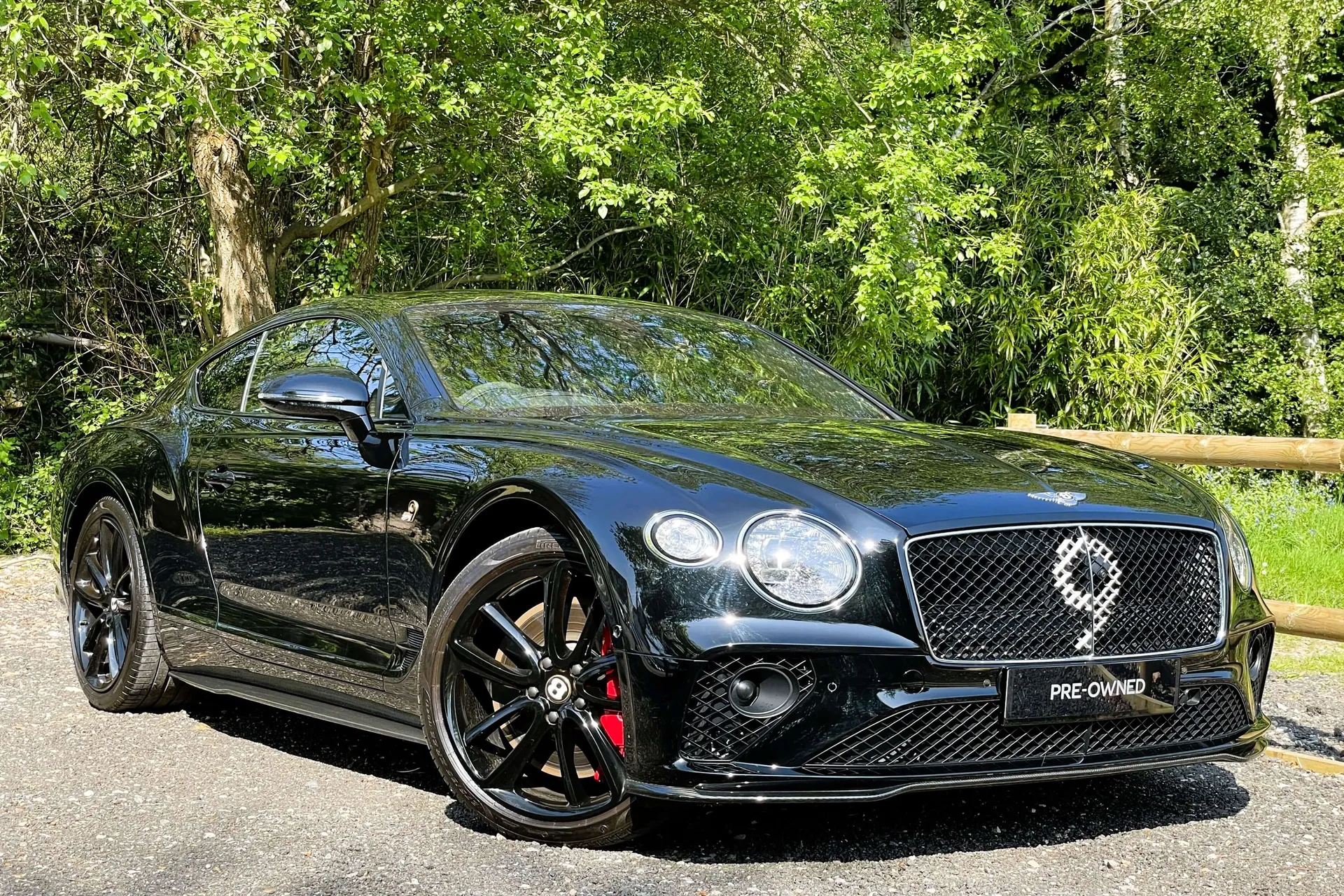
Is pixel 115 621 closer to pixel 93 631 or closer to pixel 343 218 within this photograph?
pixel 93 631

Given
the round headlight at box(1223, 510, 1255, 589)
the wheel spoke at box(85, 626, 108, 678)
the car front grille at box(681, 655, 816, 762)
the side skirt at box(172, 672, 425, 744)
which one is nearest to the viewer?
the car front grille at box(681, 655, 816, 762)

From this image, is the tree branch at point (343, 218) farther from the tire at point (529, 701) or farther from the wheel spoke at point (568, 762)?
the wheel spoke at point (568, 762)

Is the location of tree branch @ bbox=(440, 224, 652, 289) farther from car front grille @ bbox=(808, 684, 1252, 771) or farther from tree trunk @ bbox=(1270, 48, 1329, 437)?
tree trunk @ bbox=(1270, 48, 1329, 437)

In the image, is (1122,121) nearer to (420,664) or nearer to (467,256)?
(467,256)

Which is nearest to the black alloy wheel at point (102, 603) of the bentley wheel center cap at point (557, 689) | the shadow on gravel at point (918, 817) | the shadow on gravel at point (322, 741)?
the shadow on gravel at point (322, 741)

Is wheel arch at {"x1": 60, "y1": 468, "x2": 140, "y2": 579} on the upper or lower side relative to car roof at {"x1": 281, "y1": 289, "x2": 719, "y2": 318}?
lower

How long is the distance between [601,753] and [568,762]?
0.16m

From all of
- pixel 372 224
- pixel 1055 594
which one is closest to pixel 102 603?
pixel 1055 594

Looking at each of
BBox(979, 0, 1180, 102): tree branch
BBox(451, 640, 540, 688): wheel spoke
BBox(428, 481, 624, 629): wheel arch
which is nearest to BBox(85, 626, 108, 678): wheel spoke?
BBox(428, 481, 624, 629): wheel arch

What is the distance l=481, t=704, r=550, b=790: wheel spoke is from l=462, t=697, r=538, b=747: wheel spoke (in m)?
0.04

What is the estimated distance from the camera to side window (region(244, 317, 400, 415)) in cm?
478

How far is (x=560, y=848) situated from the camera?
12.9 feet

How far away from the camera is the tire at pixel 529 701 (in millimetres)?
3840

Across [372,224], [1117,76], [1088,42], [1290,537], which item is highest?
[1088,42]
